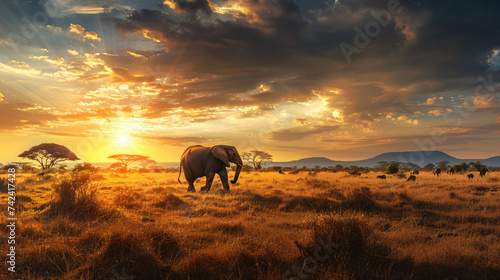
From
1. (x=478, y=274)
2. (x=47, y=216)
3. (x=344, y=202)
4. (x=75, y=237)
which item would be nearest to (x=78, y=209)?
(x=47, y=216)

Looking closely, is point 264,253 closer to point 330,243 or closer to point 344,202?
point 330,243

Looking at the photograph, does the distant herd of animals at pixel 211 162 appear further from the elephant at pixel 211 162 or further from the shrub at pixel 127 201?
the shrub at pixel 127 201

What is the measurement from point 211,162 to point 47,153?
50.5 m

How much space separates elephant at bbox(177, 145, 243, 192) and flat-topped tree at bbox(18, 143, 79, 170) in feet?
153

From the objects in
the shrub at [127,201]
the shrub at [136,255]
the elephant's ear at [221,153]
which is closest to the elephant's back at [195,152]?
the elephant's ear at [221,153]

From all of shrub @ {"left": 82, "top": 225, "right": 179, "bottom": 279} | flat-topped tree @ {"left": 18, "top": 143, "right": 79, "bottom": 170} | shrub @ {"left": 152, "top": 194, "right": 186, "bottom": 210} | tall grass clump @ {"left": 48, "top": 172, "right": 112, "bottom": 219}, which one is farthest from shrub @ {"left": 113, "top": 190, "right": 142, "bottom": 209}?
flat-topped tree @ {"left": 18, "top": 143, "right": 79, "bottom": 170}

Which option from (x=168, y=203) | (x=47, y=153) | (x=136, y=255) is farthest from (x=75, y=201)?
(x=47, y=153)

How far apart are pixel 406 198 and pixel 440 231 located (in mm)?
5491

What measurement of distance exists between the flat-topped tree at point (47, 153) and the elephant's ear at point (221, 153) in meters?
49.0

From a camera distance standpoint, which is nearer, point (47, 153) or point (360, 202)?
point (360, 202)

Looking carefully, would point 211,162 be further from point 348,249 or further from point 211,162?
point 348,249

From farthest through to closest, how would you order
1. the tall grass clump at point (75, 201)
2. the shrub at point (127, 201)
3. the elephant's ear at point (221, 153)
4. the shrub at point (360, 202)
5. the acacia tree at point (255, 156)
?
the acacia tree at point (255, 156), the elephant's ear at point (221, 153), the shrub at point (127, 201), the shrub at point (360, 202), the tall grass clump at point (75, 201)

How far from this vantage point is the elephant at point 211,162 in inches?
614

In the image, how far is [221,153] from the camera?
15.3 meters
